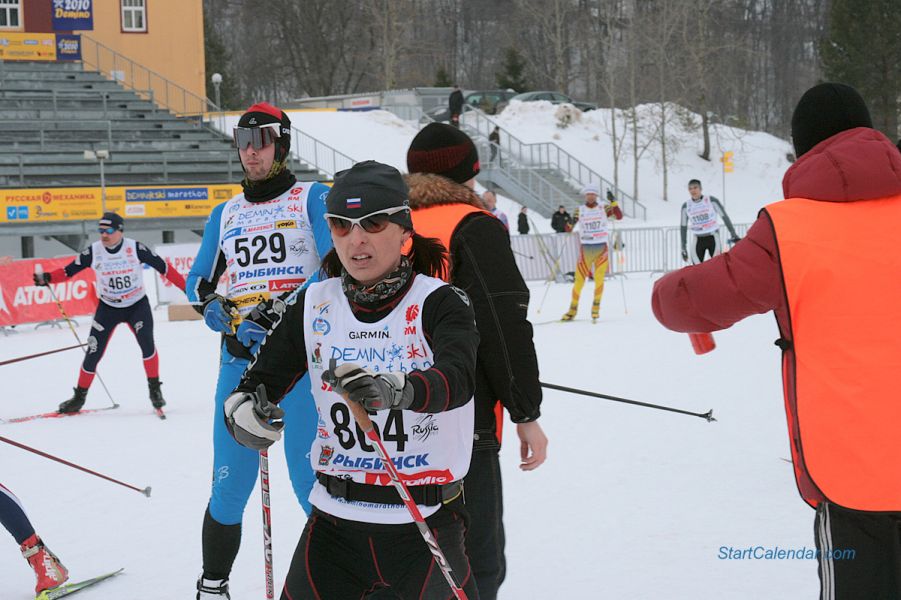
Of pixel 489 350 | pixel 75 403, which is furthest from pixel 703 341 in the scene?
pixel 75 403

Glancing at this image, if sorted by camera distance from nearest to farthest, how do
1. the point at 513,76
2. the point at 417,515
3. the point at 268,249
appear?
the point at 417,515 < the point at 268,249 < the point at 513,76

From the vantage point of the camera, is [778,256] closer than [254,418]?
No

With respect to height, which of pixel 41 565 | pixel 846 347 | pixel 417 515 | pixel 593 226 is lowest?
pixel 41 565

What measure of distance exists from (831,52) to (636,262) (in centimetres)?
2166

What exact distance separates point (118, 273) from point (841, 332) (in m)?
7.81

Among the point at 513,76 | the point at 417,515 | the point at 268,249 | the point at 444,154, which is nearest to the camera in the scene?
the point at 417,515

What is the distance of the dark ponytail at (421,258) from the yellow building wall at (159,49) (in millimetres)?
31901

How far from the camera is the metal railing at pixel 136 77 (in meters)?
32.4

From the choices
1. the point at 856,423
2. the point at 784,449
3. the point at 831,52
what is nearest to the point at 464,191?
the point at 856,423

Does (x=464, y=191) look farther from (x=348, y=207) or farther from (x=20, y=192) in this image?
(x=20, y=192)

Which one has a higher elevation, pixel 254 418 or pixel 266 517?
pixel 254 418

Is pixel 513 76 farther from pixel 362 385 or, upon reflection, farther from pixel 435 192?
pixel 362 385

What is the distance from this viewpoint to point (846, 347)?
8.04ft

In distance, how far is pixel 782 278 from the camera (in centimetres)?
250
